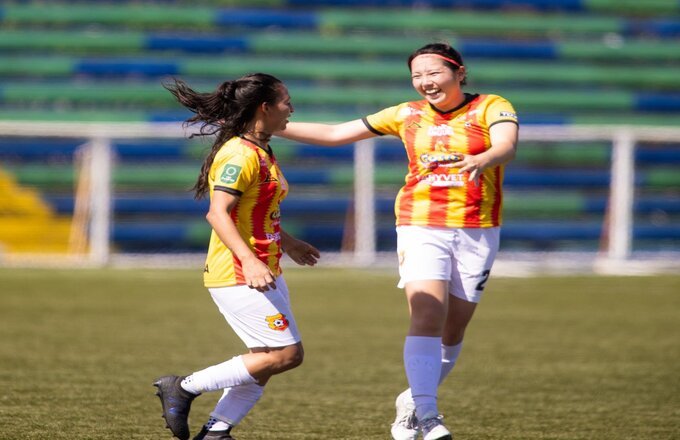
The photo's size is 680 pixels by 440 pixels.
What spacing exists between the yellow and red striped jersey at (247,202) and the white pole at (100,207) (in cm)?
1002

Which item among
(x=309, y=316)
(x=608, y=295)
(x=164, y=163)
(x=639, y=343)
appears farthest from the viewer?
(x=164, y=163)

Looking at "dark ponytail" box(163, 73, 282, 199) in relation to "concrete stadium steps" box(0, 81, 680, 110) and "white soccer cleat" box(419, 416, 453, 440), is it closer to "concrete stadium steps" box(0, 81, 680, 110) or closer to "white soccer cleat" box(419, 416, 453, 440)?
"white soccer cleat" box(419, 416, 453, 440)

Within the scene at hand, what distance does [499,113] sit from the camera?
4.68 metres

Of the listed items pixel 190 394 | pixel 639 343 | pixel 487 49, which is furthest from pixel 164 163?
pixel 190 394

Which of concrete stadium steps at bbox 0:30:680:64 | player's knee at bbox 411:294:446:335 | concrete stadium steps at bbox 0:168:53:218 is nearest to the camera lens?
player's knee at bbox 411:294:446:335

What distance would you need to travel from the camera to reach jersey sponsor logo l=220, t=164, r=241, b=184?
4145 millimetres

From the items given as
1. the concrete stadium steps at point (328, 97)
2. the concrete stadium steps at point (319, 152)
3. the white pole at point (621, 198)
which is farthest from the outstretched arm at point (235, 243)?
the concrete stadium steps at point (328, 97)

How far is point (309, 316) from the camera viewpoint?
30.8ft

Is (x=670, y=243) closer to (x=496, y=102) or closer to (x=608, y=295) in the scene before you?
(x=608, y=295)

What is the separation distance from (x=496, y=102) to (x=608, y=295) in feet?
23.0

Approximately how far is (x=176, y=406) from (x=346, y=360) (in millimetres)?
2862

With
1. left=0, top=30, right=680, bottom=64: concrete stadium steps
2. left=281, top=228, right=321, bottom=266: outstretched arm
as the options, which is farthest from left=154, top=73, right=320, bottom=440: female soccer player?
left=0, top=30, right=680, bottom=64: concrete stadium steps

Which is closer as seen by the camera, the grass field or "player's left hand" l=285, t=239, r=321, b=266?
"player's left hand" l=285, t=239, r=321, b=266

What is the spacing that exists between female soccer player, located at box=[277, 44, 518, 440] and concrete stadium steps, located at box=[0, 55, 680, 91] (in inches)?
493
